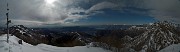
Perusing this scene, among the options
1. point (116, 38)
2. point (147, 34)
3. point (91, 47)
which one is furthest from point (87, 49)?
point (147, 34)

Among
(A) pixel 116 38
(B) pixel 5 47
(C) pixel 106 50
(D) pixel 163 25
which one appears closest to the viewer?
(B) pixel 5 47

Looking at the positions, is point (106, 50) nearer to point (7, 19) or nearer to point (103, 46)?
point (103, 46)

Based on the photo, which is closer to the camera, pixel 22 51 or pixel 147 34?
pixel 22 51

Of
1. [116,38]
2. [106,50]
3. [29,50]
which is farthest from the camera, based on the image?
[116,38]

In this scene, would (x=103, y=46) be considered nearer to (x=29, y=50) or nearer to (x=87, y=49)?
(x=87, y=49)

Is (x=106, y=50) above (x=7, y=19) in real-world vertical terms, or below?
below

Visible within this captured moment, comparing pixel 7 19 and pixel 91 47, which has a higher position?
pixel 7 19

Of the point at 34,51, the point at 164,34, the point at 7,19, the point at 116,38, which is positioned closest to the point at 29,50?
the point at 34,51

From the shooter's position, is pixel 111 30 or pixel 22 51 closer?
pixel 22 51

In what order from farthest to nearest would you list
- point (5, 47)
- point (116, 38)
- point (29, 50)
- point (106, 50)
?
point (116, 38)
point (106, 50)
point (29, 50)
point (5, 47)
